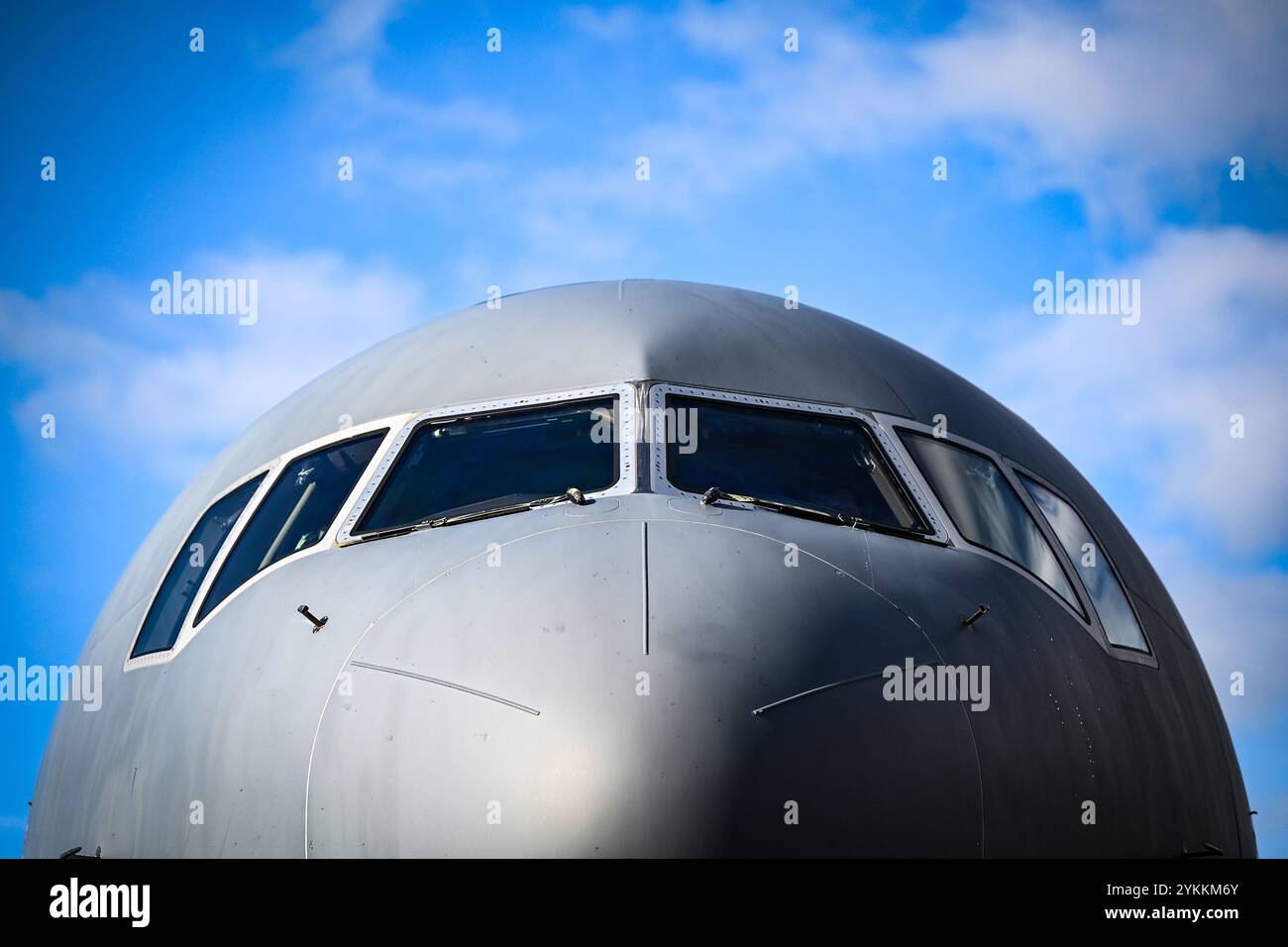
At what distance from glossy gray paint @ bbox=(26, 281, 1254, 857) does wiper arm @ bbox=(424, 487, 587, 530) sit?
11 cm

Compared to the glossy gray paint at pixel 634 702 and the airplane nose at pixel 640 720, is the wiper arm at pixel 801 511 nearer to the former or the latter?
the glossy gray paint at pixel 634 702

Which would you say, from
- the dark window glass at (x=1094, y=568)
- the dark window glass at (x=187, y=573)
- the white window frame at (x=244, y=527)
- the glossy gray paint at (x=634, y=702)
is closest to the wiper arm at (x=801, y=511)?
the glossy gray paint at (x=634, y=702)

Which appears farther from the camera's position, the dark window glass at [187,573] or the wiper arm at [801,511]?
the dark window glass at [187,573]

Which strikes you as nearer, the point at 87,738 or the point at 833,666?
the point at 833,666

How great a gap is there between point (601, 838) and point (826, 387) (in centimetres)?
361

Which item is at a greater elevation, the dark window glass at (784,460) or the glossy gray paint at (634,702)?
the dark window glass at (784,460)

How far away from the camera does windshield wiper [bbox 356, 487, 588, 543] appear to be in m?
6.48

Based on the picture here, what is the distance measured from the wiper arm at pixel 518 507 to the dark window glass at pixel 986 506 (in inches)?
78.2

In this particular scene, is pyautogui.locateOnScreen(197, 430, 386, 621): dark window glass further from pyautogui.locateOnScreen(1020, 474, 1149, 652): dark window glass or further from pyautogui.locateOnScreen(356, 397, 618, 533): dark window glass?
pyautogui.locateOnScreen(1020, 474, 1149, 652): dark window glass

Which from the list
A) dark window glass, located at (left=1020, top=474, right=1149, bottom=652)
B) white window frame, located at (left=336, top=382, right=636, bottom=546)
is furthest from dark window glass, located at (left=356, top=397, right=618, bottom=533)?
dark window glass, located at (left=1020, top=474, right=1149, bottom=652)

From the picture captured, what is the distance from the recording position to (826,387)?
7.79 meters

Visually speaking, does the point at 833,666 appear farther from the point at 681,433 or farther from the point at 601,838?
the point at 681,433

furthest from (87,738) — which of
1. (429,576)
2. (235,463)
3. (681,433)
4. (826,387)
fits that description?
(826,387)

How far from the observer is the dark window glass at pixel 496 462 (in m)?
6.86
